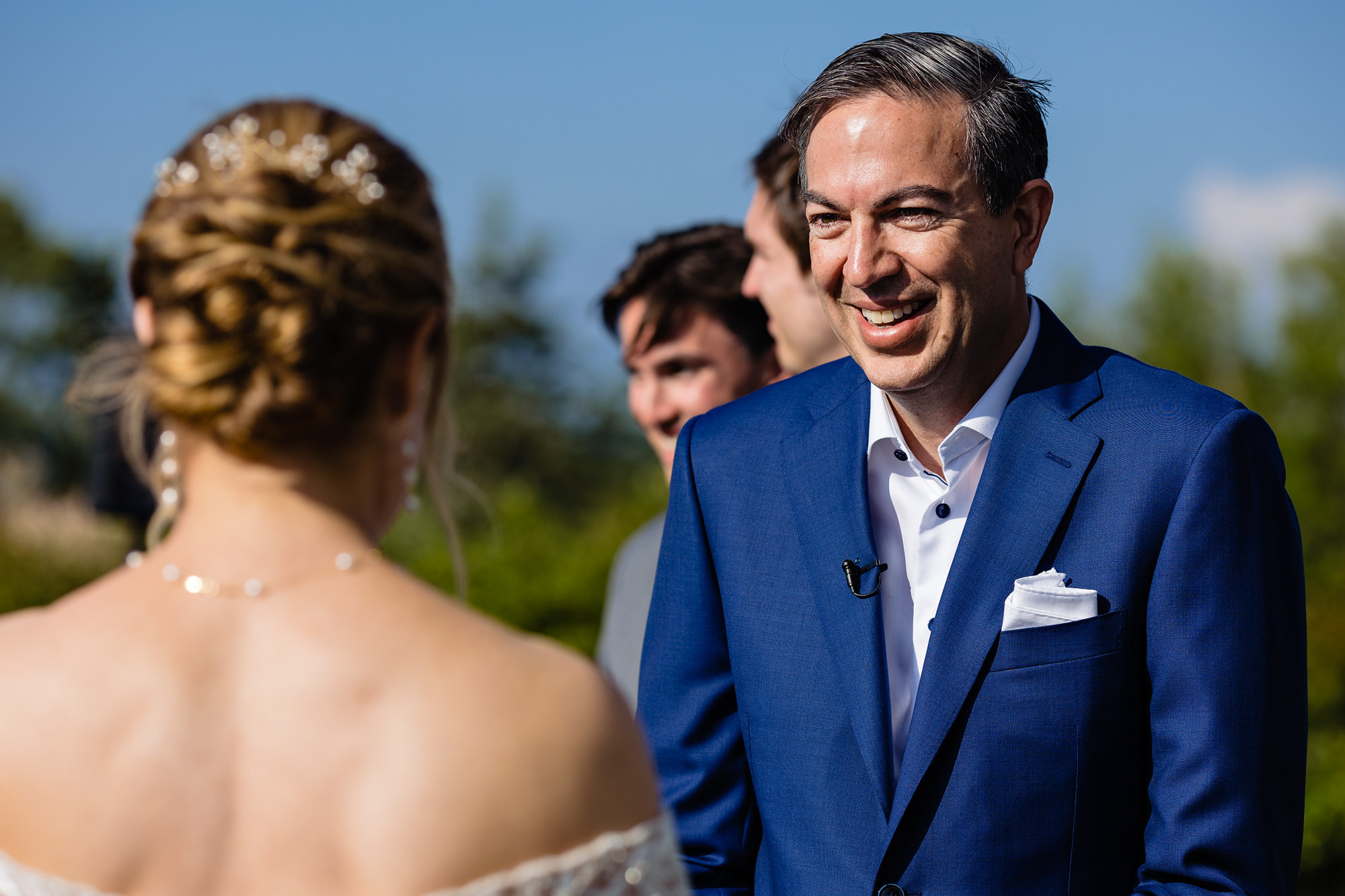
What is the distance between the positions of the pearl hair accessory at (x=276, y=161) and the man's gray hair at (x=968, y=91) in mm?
1456

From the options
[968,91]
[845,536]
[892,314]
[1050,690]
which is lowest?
[1050,690]

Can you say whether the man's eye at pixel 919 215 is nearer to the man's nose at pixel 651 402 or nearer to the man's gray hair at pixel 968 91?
the man's gray hair at pixel 968 91

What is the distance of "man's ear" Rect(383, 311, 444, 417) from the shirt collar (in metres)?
1.41

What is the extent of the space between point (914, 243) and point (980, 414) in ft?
1.41

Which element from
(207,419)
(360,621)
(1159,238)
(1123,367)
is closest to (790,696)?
(1123,367)

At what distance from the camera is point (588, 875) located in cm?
198

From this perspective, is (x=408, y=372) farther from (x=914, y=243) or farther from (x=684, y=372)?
(x=684, y=372)

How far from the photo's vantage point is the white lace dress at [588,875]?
188cm

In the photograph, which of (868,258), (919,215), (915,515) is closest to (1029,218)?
(919,215)

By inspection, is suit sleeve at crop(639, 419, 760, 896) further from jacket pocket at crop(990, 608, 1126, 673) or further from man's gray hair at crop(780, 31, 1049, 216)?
man's gray hair at crop(780, 31, 1049, 216)

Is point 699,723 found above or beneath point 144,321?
beneath

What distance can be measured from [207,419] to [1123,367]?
2.08m

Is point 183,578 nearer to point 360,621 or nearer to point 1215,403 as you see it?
point 360,621

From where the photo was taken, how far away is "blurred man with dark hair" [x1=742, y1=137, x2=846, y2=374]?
4.29m
